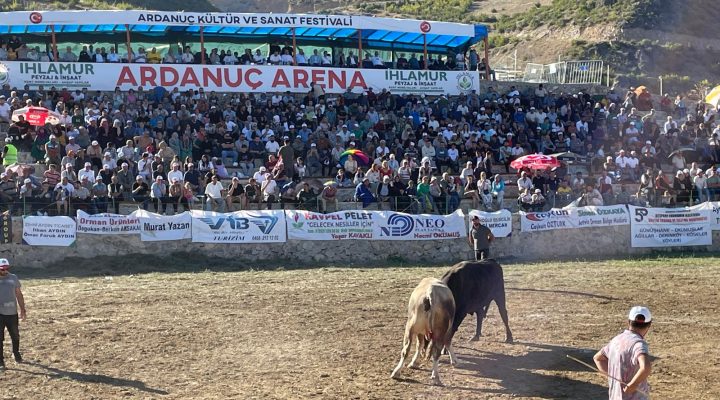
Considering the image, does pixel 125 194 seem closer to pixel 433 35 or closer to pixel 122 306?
pixel 122 306

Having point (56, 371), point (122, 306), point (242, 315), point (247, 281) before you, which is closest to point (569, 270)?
point (247, 281)

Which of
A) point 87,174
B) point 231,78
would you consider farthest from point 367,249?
point 231,78

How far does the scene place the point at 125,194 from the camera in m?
26.2

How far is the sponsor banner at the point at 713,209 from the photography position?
27.9 metres

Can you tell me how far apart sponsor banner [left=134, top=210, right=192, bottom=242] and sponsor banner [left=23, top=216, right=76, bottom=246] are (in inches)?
69.2

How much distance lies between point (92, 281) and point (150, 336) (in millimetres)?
6775

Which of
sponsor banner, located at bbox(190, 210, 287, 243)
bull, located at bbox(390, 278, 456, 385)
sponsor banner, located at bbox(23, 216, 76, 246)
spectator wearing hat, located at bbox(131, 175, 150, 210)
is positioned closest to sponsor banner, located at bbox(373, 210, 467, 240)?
sponsor banner, located at bbox(190, 210, 287, 243)

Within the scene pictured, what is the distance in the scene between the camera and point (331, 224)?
25.9 m

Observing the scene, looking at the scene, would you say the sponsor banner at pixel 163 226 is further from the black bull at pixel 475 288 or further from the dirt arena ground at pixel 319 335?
the black bull at pixel 475 288

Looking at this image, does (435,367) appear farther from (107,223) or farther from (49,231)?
(49,231)

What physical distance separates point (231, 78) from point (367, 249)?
1510 cm

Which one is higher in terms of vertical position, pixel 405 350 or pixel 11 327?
pixel 11 327

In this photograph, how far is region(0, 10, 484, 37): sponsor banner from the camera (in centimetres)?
3681

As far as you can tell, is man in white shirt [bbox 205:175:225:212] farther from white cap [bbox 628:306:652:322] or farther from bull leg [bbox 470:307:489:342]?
white cap [bbox 628:306:652:322]
